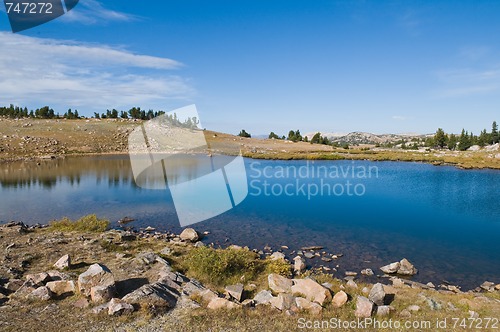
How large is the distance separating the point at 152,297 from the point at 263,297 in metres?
4.29

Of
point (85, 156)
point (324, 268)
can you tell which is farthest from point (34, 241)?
point (85, 156)

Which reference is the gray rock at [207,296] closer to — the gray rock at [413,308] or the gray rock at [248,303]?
the gray rock at [248,303]

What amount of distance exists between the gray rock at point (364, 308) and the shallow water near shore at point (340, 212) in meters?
7.46

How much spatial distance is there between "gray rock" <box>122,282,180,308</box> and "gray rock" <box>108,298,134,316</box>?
1.24 ft

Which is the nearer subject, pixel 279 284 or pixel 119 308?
pixel 119 308

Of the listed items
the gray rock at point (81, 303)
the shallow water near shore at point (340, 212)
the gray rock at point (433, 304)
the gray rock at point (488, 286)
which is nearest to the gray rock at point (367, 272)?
the shallow water near shore at point (340, 212)

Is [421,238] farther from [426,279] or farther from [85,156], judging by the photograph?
[85,156]

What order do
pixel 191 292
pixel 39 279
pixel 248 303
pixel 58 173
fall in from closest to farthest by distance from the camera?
pixel 248 303 → pixel 191 292 → pixel 39 279 → pixel 58 173

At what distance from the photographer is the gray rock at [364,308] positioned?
11.6 meters

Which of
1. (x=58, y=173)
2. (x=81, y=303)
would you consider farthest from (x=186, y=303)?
(x=58, y=173)

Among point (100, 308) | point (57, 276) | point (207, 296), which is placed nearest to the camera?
point (100, 308)

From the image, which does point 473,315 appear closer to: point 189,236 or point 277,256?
point 277,256

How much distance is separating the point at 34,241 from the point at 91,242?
136 inches

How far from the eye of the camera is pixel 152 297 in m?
12.1
